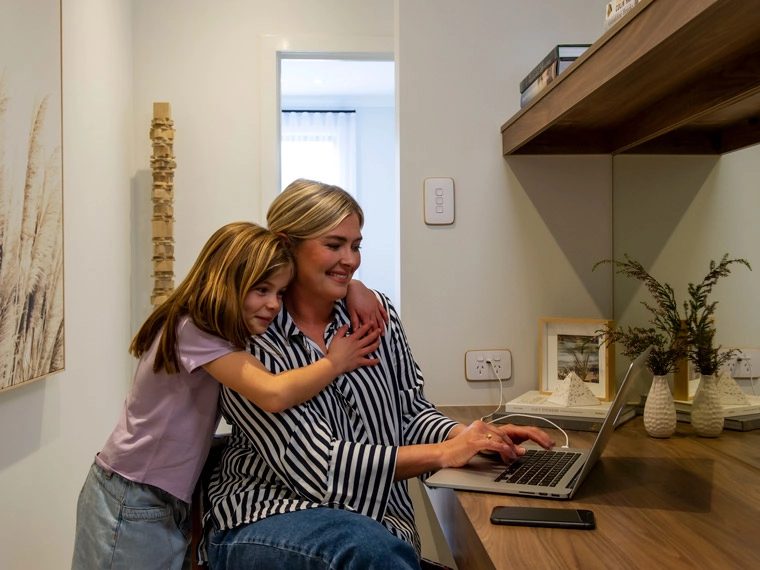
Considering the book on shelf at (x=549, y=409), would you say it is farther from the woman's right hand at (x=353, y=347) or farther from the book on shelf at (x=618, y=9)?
the book on shelf at (x=618, y=9)

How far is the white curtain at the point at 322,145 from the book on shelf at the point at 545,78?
420 cm

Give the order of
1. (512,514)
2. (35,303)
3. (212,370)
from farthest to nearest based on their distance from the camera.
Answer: (35,303)
(212,370)
(512,514)

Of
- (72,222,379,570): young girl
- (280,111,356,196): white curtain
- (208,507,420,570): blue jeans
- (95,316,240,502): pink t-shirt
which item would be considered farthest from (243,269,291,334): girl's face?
(280,111,356,196): white curtain

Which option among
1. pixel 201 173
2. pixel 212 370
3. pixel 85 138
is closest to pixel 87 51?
pixel 85 138

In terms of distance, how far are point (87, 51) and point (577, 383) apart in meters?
1.89

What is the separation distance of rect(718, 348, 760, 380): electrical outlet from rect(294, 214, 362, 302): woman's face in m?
0.95

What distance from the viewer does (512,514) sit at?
111 cm

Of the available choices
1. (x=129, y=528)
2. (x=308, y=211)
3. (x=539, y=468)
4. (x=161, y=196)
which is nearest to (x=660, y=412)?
(x=539, y=468)

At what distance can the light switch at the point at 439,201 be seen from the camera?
210 cm

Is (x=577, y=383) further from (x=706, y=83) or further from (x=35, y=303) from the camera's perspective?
(x=35, y=303)

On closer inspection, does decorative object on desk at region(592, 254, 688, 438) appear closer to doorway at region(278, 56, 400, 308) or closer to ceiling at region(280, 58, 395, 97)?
ceiling at region(280, 58, 395, 97)

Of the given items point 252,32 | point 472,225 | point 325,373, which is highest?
point 252,32

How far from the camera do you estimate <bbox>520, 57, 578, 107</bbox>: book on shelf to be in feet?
5.43

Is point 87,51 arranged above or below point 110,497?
above
